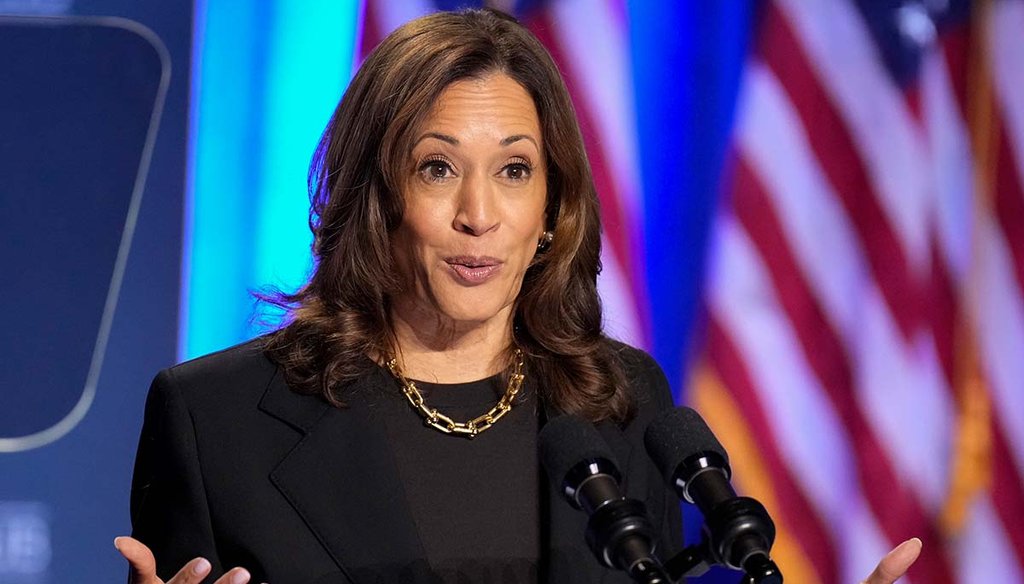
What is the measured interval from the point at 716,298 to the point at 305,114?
0.92 m

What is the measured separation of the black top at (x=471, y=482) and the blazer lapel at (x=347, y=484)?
37mm

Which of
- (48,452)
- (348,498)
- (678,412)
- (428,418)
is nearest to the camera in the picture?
(678,412)

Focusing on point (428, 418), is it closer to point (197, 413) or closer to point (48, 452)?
point (197, 413)

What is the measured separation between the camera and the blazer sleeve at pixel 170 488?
1.62 m

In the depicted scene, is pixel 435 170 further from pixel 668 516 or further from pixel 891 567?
pixel 891 567

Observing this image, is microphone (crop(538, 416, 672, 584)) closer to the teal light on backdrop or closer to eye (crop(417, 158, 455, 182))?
eye (crop(417, 158, 455, 182))

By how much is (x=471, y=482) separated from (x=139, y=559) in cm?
48

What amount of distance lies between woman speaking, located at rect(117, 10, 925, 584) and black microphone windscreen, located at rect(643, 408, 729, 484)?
1.68 ft

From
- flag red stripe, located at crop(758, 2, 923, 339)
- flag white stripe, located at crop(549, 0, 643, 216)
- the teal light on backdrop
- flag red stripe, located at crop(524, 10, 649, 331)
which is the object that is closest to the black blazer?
the teal light on backdrop

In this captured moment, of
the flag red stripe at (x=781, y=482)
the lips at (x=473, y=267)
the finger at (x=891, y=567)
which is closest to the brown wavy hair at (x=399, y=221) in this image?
the lips at (x=473, y=267)

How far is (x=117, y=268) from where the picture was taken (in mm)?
2434

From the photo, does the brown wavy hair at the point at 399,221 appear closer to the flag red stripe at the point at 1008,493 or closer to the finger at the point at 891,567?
the finger at the point at 891,567

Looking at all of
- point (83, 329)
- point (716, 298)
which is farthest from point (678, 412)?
point (83, 329)

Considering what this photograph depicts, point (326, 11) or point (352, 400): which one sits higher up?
point (326, 11)
